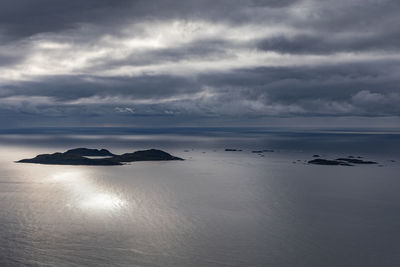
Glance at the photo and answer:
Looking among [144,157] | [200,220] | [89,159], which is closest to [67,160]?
[89,159]

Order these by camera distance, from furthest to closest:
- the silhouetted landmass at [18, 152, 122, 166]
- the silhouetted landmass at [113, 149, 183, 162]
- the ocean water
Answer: the silhouetted landmass at [113, 149, 183, 162], the silhouetted landmass at [18, 152, 122, 166], the ocean water

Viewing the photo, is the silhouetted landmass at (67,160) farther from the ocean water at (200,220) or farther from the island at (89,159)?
the ocean water at (200,220)

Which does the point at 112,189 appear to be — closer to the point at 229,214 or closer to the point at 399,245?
the point at 229,214

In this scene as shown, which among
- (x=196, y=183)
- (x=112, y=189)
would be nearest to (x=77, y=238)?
(x=112, y=189)

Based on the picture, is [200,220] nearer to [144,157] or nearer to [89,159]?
[89,159]

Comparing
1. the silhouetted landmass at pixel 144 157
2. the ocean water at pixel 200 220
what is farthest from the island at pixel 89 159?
the ocean water at pixel 200 220

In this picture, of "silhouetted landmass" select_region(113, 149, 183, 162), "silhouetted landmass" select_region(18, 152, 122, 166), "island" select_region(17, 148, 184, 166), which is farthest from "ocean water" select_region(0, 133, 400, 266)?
"silhouetted landmass" select_region(113, 149, 183, 162)

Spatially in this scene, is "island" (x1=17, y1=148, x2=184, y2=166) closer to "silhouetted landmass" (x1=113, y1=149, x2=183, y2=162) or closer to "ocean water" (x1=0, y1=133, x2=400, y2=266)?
"silhouetted landmass" (x1=113, y1=149, x2=183, y2=162)

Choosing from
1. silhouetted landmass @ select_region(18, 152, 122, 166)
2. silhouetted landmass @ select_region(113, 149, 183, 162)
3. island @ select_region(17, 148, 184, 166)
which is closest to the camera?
silhouetted landmass @ select_region(18, 152, 122, 166)

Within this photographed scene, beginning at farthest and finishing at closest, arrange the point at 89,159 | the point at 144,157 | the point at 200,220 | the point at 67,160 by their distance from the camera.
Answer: the point at 144,157 < the point at 89,159 < the point at 67,160 < the point at 200,220
